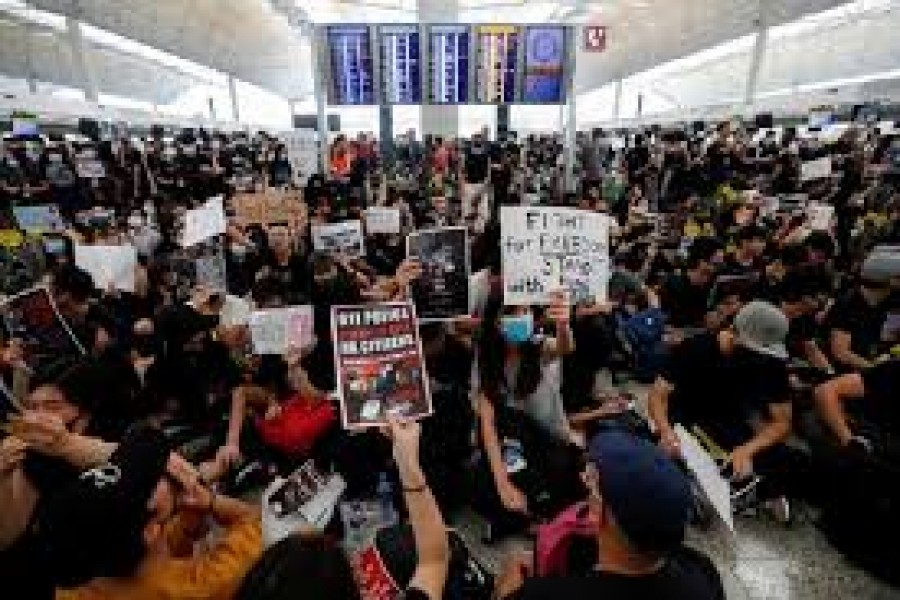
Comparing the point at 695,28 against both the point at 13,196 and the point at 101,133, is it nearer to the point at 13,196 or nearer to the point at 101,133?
the point at 101,133

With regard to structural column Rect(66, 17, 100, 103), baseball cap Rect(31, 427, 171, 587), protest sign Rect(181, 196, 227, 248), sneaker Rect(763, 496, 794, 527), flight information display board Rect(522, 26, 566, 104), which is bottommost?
sneaker Rect(763, 496, 794, 527)

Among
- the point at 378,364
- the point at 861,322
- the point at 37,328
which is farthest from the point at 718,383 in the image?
the point at 37,328

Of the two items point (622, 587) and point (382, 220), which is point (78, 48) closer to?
point (382, 220)

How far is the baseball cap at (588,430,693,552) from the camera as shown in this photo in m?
1.33

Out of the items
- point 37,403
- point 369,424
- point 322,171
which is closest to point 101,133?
point 322,171

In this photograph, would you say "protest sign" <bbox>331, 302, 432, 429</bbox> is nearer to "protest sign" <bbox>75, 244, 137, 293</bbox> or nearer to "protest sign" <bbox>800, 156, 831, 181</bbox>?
"protest sign" <bbox>75, 244, 137, 293</bbox>

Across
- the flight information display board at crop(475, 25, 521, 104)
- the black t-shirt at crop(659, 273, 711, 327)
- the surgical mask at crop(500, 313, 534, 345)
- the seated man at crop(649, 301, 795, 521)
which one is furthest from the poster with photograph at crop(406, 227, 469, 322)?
the flight information display board at crop(475, 25, 521, 104)

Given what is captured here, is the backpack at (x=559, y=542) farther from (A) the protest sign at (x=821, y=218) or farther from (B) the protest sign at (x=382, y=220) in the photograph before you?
(A) the protest sign at (x=821, y=218)

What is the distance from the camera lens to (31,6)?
13.6m

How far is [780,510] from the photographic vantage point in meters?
3.45

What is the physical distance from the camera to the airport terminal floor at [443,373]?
1.58 meters

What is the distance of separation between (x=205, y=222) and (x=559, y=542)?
Result: 3.82 m

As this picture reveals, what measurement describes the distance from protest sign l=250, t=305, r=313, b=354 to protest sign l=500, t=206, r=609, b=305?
3.59ft

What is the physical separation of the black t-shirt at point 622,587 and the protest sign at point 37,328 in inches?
104
